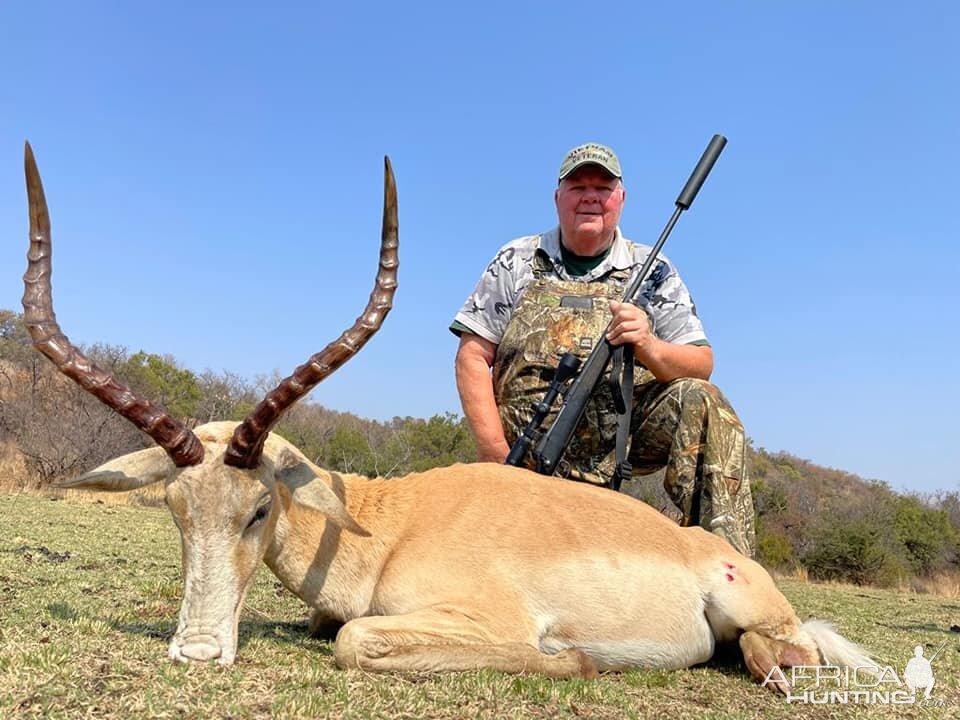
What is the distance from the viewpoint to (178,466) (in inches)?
157

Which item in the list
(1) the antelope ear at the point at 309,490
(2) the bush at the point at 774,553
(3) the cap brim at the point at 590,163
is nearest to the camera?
(1) the antelope ear at the point at 309,490

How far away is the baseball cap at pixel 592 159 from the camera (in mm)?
6848

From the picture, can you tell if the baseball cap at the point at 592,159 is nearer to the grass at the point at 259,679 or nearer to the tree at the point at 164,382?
the grass at the point at 259,679

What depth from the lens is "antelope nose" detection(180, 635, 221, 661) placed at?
11.6 ft

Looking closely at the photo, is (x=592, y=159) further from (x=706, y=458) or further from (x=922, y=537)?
(x=922, y=537)

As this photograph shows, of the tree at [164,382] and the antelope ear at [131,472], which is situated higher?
the tree at [164,382]

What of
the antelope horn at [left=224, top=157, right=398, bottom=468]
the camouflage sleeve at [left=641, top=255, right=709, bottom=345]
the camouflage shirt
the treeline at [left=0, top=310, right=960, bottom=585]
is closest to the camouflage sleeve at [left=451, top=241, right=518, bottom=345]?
the camouflage shirt

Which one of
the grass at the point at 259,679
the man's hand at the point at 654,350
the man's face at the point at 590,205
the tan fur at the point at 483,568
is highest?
the man's face at the point at 590,205

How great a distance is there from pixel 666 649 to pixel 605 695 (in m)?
0.87

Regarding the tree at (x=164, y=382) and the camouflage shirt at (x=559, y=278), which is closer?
the camouflage shirt at (x=559, y=278)

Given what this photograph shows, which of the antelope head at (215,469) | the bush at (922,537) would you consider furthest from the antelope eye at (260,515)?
the bush at (922,537)

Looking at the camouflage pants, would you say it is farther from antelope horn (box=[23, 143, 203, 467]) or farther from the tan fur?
antelope horn (box=[23, 143, 203, 467])

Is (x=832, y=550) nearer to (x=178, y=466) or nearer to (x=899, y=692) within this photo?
(x=899, y=692)

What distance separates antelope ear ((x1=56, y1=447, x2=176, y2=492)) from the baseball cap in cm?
417
